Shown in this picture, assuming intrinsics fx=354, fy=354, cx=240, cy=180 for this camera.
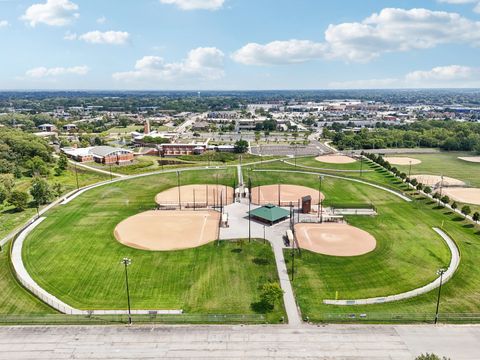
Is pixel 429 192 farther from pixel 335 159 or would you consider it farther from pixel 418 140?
pixel 418 140

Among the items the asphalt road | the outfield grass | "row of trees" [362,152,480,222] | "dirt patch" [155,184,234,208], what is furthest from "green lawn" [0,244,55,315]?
"row of trees" [362,152,480,222]

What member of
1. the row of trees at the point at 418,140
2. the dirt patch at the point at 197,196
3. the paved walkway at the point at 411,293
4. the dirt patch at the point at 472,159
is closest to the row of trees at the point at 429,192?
the paved walkway at the point at 411,293

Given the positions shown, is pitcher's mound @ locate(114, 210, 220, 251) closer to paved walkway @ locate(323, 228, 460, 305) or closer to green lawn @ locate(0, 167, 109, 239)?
green lawn @ locate(0, 167, 109, 239)

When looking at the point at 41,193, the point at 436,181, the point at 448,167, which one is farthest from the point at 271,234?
the point at 448,167

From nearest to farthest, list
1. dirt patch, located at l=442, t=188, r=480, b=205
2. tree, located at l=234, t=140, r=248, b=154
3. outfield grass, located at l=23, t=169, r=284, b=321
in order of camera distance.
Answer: outfield grass, located at l=23, t=169, r=284, b=321 < dirt patch, located at l=442, t=188, r=480, b=205 < tree, located at l=234, t=140, r=248, b=154

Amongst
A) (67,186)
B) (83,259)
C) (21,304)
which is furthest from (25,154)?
(21,304)

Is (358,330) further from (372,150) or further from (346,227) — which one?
(372,150)
